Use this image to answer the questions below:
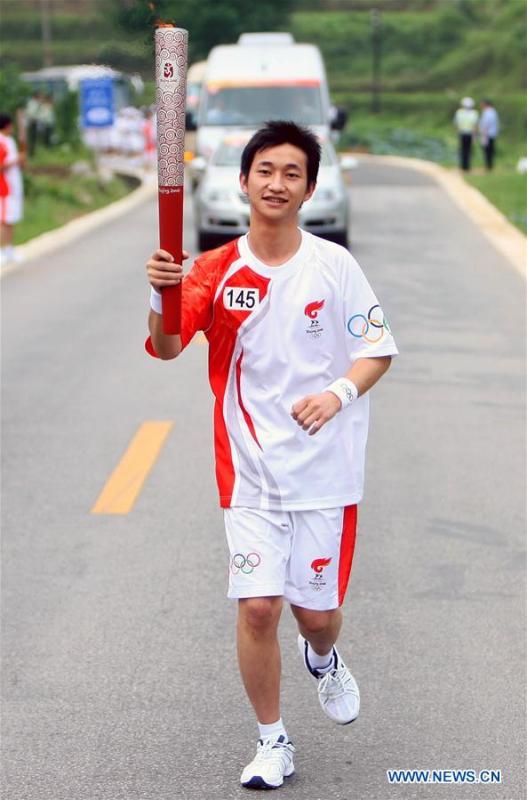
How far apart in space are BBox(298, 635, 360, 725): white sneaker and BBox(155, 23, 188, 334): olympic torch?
4.93 ft

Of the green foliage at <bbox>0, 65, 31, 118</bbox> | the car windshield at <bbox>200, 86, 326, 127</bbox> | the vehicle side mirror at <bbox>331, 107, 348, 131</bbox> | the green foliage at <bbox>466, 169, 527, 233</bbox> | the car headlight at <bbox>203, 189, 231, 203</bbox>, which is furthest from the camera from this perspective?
the green foliage at <bbox>0, 65, 31, 118</bbox>

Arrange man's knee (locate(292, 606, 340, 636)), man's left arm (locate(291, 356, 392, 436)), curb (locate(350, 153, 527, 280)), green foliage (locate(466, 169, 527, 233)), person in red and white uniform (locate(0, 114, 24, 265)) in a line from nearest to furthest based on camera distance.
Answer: man's left arm (locate(291, 356, 392, 436)), man's knee (locate(292, 606, 340, 636)), person in red and white uniform (locate(0, 114, 24, 265)), curb (locate(350, 153, 527, 280)), green foliage (locate(466, 169, 527, 233))

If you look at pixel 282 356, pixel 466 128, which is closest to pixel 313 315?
pixel 282 356

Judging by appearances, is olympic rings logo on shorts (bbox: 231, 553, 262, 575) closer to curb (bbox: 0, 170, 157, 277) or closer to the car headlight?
curb (bbox: 0, 170, 157, 277)

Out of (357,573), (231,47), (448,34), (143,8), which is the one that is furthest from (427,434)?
(448,34)

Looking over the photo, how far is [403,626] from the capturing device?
5.88 metres

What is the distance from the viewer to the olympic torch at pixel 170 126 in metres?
3.72

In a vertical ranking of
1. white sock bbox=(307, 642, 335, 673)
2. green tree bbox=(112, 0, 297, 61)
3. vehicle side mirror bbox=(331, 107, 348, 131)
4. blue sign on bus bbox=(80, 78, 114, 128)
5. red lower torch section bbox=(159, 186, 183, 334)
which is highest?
red lower torch section bbox=(159, 186, 183, 334)

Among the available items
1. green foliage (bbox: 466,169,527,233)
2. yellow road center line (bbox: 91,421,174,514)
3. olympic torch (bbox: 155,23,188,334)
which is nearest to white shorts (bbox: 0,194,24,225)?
green foliage (bbox: 466,169,527,233)

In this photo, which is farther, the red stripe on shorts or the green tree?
the green tree

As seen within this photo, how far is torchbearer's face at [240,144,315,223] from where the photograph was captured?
14.0ft

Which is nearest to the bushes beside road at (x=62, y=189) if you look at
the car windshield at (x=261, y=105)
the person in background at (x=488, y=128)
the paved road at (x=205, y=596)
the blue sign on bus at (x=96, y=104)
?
the blue sign on bus at (x=96, y=104)

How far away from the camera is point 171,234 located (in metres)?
3.85

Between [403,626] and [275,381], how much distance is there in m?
1.86
